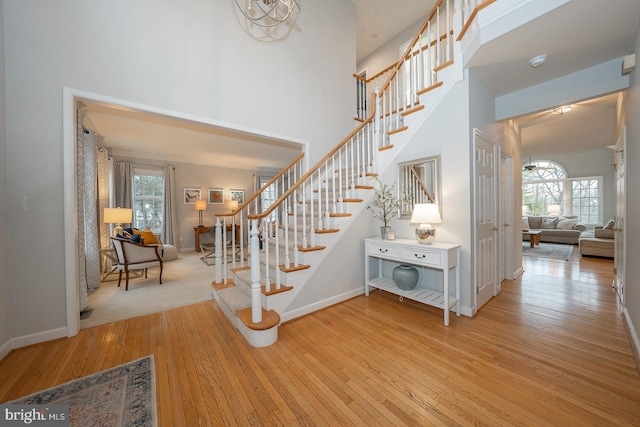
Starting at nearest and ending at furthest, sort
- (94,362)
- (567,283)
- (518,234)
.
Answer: (94,362) → (567,283) → (518,234)

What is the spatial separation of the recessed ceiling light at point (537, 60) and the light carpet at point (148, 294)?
15.0ft

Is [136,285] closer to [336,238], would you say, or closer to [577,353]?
[336,238]

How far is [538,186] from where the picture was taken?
8.72 meters

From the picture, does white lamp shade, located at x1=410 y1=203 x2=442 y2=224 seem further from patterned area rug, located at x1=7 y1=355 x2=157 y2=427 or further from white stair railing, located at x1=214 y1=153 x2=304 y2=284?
patterned area rug, located at x1=7 y1=355 x2=157 y2=427

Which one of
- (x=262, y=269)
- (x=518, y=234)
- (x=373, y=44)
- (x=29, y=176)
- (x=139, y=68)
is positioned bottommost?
(x=262, y=269)

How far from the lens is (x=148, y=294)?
3357 millimetres

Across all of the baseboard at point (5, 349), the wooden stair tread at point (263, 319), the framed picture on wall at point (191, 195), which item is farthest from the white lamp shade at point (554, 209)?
the baseboard at point (5, 349)

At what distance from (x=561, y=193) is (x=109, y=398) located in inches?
474

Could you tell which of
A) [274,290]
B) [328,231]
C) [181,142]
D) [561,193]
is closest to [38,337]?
[274,290]

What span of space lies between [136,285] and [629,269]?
20.3 feet

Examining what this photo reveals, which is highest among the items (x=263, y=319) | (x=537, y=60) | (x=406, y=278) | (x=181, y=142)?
(x=181, y=142)

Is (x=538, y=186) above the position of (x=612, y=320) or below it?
above

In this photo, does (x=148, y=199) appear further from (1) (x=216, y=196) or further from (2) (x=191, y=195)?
(1) (x=216, y=196)

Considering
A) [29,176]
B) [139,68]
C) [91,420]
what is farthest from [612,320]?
[29,176]
